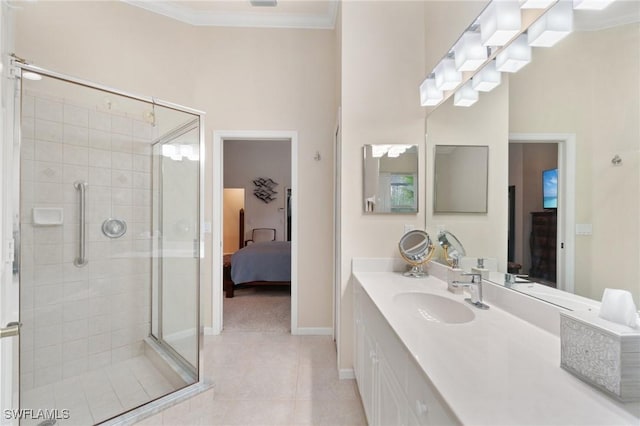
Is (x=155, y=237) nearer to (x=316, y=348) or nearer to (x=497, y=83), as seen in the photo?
(x=316, y=348)

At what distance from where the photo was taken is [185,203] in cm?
232

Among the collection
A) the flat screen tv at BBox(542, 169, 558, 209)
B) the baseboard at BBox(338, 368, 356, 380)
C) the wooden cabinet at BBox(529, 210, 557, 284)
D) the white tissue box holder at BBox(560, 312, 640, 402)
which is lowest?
the baseboard at BBox(338, 368, 356, 380)

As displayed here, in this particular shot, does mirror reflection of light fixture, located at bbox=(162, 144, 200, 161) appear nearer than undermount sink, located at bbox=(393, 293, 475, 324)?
No

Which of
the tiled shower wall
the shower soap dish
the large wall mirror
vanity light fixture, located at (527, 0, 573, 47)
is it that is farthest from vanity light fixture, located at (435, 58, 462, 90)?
the shower soap dish

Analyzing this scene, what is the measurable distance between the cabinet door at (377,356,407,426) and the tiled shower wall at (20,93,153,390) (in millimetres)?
2123

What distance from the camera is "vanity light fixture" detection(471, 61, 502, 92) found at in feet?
4.48

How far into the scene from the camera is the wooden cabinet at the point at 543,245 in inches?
40.9

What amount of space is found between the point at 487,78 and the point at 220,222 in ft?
8.62

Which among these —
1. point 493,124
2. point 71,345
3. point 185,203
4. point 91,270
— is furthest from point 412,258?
point 71,345

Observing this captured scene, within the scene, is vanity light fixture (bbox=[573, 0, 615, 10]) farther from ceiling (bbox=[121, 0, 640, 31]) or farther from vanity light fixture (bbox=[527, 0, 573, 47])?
ceiling (bbox=[121, 0, 640, 31])

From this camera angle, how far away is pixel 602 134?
85 cm

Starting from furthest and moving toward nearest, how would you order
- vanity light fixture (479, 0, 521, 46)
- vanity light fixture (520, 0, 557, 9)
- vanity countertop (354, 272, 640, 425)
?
vanity light fixture (479, 0, 521, 46)
vanity light fixture (520, 0, 557, 9)
vanity countertop (354, 272, 640, 425)

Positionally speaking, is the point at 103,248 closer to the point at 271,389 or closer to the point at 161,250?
the point at 161,250

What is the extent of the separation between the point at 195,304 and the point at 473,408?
7.03 ft
